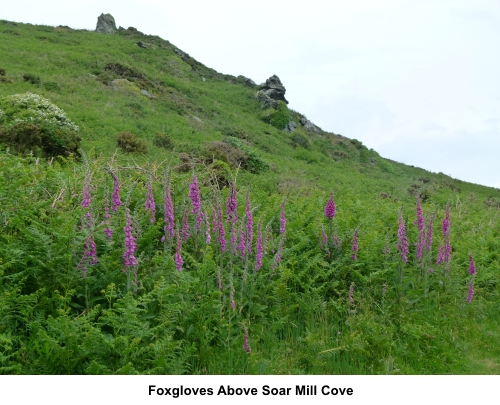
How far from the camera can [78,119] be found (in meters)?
19.7

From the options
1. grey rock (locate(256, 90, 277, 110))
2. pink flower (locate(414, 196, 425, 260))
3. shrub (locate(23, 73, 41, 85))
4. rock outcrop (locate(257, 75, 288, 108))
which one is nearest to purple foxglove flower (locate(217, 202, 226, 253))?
pink flower (locate(414, 196, 425, 260))

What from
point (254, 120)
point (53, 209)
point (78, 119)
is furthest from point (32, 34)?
point (53, 209)

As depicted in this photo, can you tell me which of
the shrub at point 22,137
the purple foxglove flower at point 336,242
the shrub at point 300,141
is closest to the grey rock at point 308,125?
the shrub at point 300,141

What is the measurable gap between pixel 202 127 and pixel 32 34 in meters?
26.7

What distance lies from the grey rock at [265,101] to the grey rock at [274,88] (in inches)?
35.7

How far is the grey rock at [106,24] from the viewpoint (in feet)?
194

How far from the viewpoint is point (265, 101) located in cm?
4472

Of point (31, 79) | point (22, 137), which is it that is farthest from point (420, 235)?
point (31, 79)

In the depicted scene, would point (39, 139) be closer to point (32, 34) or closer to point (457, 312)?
point (457, 312)

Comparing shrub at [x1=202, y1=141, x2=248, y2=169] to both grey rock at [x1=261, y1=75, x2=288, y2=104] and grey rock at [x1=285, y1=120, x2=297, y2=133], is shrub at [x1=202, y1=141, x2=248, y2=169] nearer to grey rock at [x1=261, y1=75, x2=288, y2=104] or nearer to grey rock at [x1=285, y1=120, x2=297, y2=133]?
grey rock at [x1=285, y1=120, x2=297, y2=133]

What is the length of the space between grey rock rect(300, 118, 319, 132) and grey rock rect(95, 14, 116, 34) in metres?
31.4

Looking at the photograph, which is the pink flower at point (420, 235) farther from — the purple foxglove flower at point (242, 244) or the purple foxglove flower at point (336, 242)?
the purple foxglove flower at point (242, 244)

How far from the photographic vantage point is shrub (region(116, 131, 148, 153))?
17109 millimetres

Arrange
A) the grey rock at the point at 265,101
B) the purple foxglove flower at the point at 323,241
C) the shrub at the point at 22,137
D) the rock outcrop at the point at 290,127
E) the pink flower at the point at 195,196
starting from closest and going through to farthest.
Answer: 1. the pink flower at the point at 195,196
2. the purple foxglove flower at the point at 323,241
3. the shrub at the point at 22,137
4. the rock outcrop at the point at 290,127
5. the grey rock at the point at 265,101
